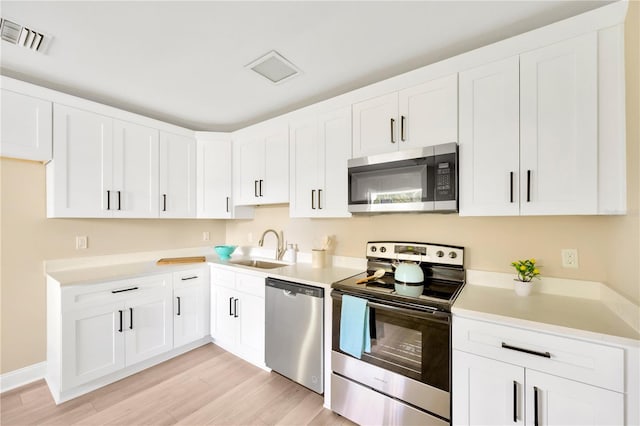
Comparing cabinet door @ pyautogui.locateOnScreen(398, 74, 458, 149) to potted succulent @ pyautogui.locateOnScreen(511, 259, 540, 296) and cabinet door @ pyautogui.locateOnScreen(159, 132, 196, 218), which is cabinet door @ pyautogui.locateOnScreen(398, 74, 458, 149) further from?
cabinet door @ pyautogui.locateOnScreen(159, 132, 196, 218)

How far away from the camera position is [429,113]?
1.91 metres

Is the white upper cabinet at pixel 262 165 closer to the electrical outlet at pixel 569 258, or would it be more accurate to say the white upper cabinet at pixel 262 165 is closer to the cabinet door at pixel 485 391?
the cabinet door at pixel 485 391

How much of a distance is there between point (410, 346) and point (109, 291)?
244 centimetres

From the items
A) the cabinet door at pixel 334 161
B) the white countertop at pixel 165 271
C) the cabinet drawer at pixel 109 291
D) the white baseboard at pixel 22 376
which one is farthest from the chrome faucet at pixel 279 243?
the white baseboard at pixel 22 376

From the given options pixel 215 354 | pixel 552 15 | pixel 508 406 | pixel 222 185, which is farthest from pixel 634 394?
pixel 222 185

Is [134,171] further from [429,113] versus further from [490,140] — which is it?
[490,140]

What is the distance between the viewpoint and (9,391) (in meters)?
2.23

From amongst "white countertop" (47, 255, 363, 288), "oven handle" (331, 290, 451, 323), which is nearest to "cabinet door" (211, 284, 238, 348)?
"white countertop" (47, 255, 363, 288)

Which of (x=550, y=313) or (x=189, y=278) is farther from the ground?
(x=550, y=313)

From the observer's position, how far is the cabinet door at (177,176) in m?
2.96

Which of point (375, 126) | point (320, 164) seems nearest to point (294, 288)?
point (320, 164)

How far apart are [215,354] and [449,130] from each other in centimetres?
303

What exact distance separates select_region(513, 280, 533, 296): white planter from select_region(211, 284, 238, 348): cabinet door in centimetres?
237

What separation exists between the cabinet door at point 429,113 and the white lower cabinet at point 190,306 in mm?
2461
